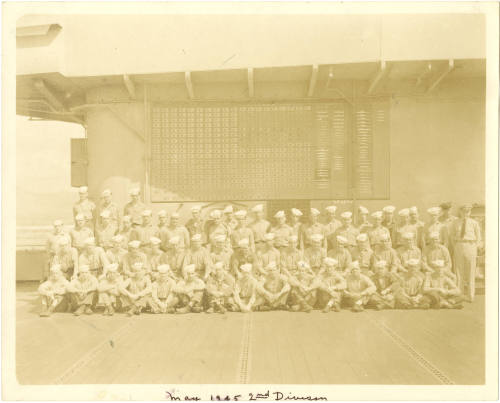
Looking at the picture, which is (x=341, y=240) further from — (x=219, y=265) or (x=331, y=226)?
(x=219, y=265)

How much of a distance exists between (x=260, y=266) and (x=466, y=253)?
3.24m

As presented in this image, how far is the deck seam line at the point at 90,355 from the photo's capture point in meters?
4.66

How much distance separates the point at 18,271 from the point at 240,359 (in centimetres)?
714

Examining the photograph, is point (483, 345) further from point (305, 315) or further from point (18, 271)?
point (18, 271)

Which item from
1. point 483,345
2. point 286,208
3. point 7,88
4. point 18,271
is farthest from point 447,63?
point 18,271

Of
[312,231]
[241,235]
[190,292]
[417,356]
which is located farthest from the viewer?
[312,231]

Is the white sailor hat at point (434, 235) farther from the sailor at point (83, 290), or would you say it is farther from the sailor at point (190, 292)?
the sailor at point (83, 290)

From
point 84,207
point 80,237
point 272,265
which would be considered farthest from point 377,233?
point 84,207

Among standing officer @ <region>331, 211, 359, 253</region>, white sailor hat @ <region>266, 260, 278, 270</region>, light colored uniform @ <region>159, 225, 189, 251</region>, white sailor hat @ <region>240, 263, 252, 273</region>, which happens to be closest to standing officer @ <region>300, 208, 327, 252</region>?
standing officer @ <region>331, 211, 359, 253</region>

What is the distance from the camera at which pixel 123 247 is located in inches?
299

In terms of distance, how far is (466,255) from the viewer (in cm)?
722

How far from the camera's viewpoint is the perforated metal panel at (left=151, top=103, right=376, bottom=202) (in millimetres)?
9023

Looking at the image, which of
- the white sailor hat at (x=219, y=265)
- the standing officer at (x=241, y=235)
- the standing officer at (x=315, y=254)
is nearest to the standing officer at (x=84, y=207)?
the standing officer at (x=241, y=235)

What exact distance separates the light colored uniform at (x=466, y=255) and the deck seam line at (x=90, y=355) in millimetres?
5085
